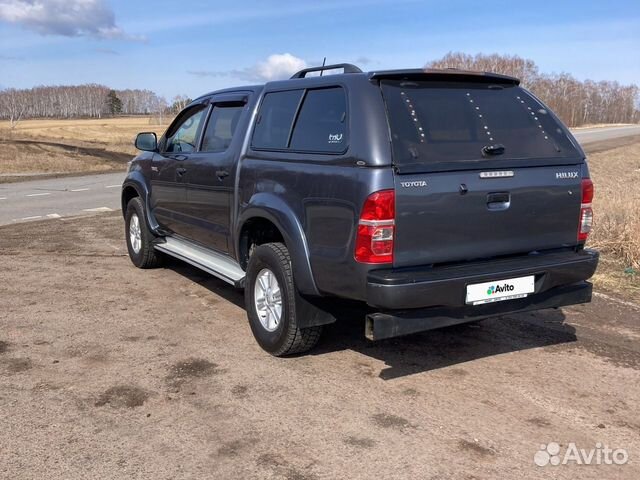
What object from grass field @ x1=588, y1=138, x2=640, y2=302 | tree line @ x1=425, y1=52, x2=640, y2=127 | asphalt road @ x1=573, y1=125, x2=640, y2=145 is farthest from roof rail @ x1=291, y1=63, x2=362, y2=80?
tree line @ x1=425, y1=52, x2=640, y2=127

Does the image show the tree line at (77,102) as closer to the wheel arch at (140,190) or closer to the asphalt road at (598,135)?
the asphalt road at (598,135)

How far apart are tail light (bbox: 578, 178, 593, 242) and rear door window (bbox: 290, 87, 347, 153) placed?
171 cm

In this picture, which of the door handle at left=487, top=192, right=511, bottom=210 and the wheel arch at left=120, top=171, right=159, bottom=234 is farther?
the wheel arch at left=120, top=171, right=159, bottom=234

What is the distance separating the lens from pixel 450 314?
3855mm

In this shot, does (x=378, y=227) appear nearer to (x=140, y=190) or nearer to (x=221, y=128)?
(x=221, y=128)

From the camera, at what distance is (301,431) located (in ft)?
11.5

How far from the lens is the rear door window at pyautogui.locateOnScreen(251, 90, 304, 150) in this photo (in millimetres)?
4645

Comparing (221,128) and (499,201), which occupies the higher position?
(221,128)

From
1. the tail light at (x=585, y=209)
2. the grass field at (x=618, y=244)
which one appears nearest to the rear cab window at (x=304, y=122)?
the tail light at (x=585, y=209)

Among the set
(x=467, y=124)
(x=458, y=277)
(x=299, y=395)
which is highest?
(x=467, y=124)

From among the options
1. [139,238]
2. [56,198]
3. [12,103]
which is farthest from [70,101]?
[139,238]

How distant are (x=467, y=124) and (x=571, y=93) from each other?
10723 cm

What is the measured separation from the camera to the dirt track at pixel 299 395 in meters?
3.18

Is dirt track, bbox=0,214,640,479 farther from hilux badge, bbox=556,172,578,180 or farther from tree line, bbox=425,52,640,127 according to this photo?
tree line, bbox=425,52,640,127
